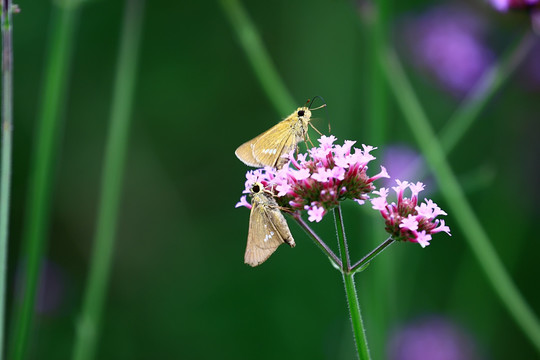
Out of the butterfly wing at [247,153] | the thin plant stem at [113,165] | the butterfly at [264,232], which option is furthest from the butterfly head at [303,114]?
the thin plant stem at [113,165]

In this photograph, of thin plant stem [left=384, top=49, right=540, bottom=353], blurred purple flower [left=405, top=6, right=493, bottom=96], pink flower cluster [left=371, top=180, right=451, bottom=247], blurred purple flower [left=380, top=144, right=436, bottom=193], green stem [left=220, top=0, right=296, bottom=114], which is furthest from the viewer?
blurred purple flower [left=405, top=6, right=493, bottom=96]

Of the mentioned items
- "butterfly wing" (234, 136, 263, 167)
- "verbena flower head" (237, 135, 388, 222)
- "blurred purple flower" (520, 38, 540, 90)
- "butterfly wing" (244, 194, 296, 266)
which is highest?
"blurred purple flower" (520, 38, 540, 90)

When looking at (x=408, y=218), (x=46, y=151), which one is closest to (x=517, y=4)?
(x=408, y=218)

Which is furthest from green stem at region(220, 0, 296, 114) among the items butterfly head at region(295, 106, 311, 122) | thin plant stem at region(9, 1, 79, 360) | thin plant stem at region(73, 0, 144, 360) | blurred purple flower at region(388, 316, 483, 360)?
blurred purple flower at region(388, 316, 483, 360)

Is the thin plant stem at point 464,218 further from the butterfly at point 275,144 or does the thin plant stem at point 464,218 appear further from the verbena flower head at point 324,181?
the verbena flower head at point 324,181

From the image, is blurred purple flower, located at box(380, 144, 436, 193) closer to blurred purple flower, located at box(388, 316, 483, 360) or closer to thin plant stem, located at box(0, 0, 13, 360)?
blurred purple flower, located at box(388, 316, 483, 360)

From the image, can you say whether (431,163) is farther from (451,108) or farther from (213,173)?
(213,173)
